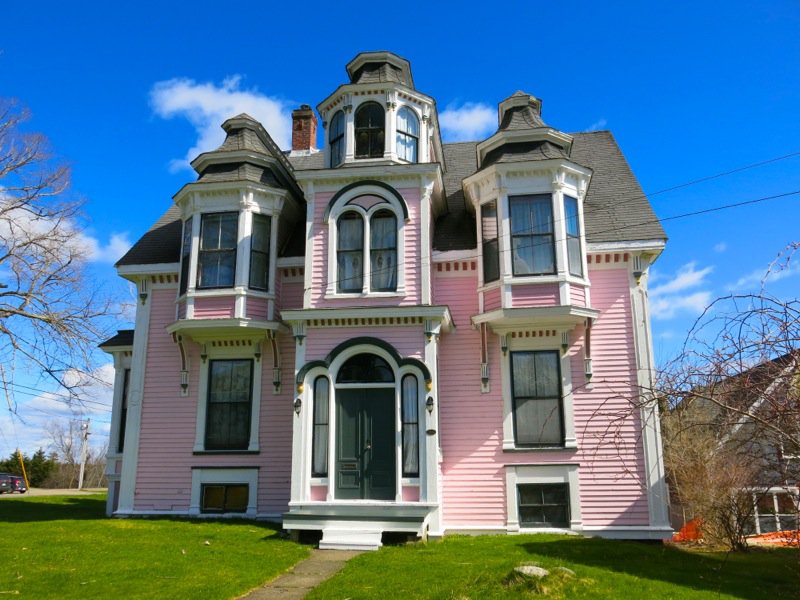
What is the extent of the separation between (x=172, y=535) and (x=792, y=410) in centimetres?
1075

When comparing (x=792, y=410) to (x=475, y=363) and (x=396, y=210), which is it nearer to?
(x=475, y=363)

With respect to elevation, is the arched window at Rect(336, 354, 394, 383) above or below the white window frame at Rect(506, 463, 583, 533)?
above

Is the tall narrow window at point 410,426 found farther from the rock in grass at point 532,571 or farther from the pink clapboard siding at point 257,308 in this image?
the rock in grass at point 532,571

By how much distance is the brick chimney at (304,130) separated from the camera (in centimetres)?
2255

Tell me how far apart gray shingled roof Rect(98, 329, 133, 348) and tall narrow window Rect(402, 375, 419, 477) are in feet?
28.9

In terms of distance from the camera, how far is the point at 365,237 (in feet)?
49.7

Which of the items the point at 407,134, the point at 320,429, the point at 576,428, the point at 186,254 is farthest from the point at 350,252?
the point at 576,428

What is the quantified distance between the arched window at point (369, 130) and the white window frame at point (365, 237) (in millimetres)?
1357

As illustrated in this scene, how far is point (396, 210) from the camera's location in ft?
49.8

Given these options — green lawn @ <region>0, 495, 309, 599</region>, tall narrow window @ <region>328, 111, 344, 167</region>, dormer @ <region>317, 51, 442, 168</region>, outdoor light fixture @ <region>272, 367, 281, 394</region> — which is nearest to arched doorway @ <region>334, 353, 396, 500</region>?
green lawn @ <region>0, 495, 309, 599</region>

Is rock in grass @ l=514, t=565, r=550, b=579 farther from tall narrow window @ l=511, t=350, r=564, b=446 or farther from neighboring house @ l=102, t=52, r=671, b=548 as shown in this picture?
tall narrow window @ l=511, t=350, r=564, b=446

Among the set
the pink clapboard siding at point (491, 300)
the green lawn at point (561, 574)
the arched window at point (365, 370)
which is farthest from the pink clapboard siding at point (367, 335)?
the green lawn at point (561, 574)

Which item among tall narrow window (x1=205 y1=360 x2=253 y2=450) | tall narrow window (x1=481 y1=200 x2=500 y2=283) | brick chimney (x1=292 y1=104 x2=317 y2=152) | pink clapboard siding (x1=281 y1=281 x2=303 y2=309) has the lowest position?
tall narrow window (x1=205 y1=360 x2=253 y2=450)

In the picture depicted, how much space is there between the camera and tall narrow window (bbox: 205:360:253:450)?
1619 cm
